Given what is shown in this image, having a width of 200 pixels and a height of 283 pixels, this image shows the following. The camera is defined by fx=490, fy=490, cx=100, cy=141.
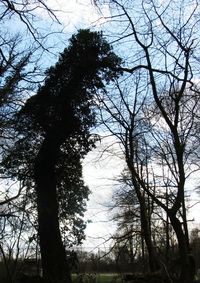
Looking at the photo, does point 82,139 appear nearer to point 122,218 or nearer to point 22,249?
point 122,218

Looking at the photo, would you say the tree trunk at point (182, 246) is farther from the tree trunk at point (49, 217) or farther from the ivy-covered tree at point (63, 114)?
the ivy-covered tree at point (63, 114)

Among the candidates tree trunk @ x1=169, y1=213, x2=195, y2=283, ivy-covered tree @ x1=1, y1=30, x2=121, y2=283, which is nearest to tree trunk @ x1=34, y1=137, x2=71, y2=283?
ivy-covered tree @ x1=1, y1=30, x2=121, y2=283

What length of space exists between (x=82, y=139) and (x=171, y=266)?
17.9ft

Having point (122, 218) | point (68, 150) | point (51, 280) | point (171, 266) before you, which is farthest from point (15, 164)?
point (122, 218)

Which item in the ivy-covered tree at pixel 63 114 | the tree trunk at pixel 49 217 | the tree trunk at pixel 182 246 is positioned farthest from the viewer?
the ivy-covered tree at pixel 63 114

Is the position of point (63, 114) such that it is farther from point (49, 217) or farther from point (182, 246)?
point (182, 246)

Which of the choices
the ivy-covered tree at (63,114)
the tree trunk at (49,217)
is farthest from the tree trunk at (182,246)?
the ivy-covered tree at (63,114)

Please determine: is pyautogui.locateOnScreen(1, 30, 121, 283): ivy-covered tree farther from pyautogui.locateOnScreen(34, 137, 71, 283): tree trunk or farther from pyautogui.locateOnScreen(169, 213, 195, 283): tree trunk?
pyautogui.locateOnScreen(169, 213, 195, 283): tree trunk

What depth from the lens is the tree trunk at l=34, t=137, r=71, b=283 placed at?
1602 centimetres

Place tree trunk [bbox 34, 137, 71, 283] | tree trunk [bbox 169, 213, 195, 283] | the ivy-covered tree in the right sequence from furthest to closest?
the ivy-covered tree → tree trunk [bbox 34, 137, 71, 283] → tree trunk [bbox 169, 213, 195, 283]

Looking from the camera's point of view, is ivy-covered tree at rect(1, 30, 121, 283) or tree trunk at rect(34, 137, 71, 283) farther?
ivy-covered tree at rect(1, 30, 121, 283)

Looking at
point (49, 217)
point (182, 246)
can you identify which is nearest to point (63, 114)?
point (49, 217)

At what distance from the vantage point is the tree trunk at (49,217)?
16016mm

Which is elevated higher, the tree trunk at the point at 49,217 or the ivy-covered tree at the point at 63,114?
the ivy-covered tree at the point at 63,114
